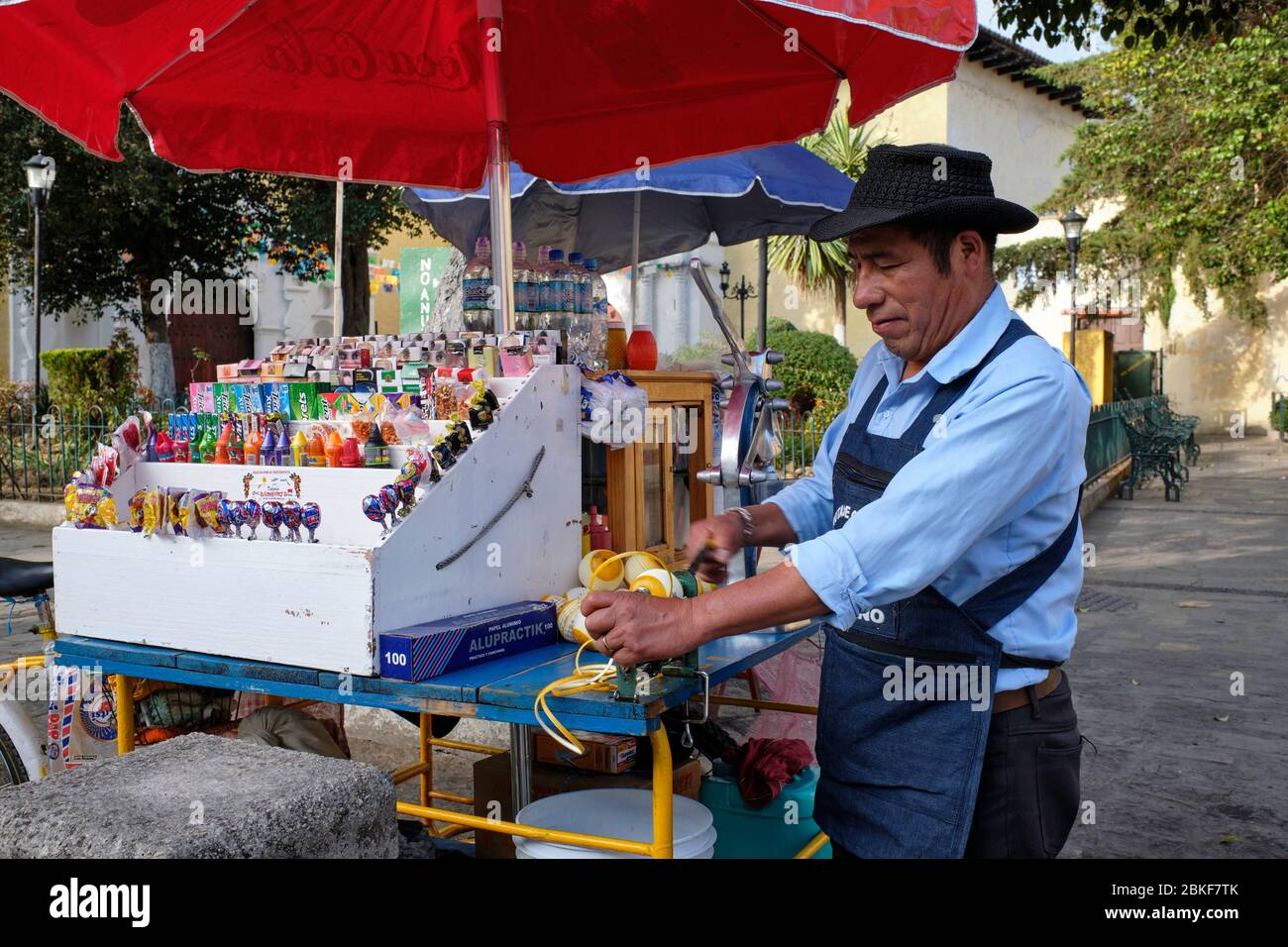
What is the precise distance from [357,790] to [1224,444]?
24648mm

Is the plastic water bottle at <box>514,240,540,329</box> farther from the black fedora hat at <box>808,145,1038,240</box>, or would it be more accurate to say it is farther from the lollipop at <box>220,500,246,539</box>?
the black fedora hat at <box>808,145,1038,240</box>

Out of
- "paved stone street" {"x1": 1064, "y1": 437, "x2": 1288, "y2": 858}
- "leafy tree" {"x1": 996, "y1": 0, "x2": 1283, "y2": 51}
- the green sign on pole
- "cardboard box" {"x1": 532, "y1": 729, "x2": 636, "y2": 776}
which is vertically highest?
"leafy tree" {"x1": 996, "y1": 0, "x2": 1283, "y2": 51}

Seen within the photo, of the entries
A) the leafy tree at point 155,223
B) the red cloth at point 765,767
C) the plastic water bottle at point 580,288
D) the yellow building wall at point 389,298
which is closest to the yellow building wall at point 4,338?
the leafy tree at point 155,223

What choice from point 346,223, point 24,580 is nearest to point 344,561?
point 24,580

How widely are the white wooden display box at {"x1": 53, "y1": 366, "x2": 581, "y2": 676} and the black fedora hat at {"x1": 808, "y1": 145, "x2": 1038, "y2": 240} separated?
992 mm

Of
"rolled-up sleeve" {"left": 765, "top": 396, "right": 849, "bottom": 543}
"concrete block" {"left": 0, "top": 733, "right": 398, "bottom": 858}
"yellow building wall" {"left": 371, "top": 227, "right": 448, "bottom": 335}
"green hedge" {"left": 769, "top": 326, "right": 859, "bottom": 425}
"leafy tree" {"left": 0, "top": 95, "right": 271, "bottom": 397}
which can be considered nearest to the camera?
"concrete block" {"left": 0, "top": 733, "right": 398, "bottom": 858}

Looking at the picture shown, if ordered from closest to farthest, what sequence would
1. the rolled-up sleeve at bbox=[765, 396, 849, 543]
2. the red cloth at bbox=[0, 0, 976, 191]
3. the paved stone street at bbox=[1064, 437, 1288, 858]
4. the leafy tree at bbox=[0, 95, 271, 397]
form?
the rolled-up sleeve at bbox=[765, 396, 849, 543]
the red cloth at bbox=[0, 0, 976, 191]
the paved stone street at bbox=[1064, 437, 1288, 858]
the leafy tree at bbox=[0, 95, 271, 397]

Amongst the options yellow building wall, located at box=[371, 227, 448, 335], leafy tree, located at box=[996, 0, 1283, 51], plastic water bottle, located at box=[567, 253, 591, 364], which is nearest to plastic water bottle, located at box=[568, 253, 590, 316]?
plastic water bottle, located at box=[567, 253, 591, 364]

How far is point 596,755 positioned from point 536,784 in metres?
0.21

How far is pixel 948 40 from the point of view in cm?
237

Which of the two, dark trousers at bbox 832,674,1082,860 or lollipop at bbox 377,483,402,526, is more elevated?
lollipop at bbox 377,483,402,526

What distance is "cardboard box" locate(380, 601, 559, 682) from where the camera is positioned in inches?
87.2
